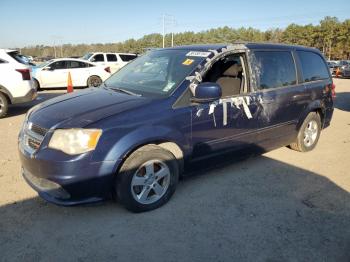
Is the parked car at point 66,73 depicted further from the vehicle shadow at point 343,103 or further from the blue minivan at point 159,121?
the blue minivan at point 159,121

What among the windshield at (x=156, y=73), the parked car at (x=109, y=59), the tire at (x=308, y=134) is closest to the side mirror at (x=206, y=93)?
the windshield at (x=156, y=73)

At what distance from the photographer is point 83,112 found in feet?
11.7

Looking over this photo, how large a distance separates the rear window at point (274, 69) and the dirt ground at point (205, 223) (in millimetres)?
1316

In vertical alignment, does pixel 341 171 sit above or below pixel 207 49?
below

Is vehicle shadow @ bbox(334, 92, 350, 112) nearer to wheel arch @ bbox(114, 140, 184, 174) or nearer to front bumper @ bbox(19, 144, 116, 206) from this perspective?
wheel arch @ bbox(114, 140, 184, 174)

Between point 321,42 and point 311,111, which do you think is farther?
point 321,42

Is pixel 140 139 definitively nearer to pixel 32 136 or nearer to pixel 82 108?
pixel 82 108

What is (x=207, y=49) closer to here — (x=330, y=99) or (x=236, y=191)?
(x=236, y=191)

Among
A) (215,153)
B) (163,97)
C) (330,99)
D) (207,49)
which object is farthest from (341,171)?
(163,97)

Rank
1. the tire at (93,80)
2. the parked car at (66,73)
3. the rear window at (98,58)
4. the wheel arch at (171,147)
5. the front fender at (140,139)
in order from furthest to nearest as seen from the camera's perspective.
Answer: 1. the rear window at (98,58)
2. the tire at (93,80)
3. the parked car at (66,73)
4. the wheel arch at (171,147)
5. the front fender at (140,139)

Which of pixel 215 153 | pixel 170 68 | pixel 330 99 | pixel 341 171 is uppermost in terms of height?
pixel 170 68

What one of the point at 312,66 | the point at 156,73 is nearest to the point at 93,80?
the point at 312,66

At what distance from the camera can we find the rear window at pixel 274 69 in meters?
4.77

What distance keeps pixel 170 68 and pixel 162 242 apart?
220 centimetres
